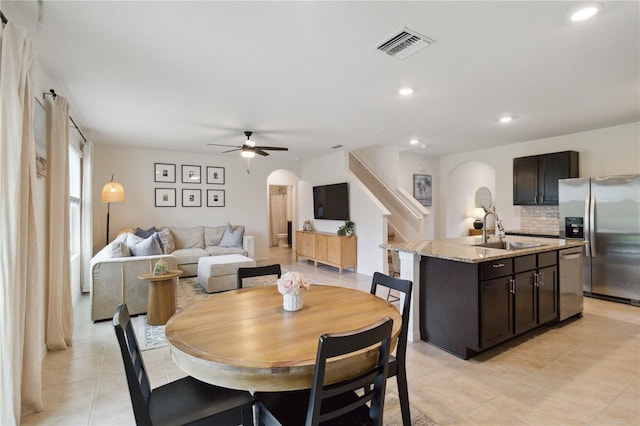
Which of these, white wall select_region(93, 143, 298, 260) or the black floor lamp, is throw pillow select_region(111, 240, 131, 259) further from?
white wall select_region(93, 143, 298, 260)

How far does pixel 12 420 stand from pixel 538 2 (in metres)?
3.92

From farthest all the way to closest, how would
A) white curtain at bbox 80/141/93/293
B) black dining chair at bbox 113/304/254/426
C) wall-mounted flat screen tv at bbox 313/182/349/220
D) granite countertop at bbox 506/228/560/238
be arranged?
wall-mounted flat screen tv at bbox 313/182/349/220
granite countertop at bbox 506/228/560/238
white curtain at bbox 80/141/93/293
black dining chair at bbox 113/304/254/426

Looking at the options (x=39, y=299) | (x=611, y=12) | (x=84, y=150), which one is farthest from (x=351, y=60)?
(x=84, y=150)

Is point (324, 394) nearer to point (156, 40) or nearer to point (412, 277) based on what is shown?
point (412, 277)

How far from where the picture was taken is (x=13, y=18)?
6.89ft

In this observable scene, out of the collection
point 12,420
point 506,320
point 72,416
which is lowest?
point 72,416

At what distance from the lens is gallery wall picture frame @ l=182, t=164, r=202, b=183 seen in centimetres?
704

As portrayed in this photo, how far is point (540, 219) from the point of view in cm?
589

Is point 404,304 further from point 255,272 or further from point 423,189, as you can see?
point 423,189

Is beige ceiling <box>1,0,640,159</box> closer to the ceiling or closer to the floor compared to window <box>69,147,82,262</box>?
closer to the ceiling

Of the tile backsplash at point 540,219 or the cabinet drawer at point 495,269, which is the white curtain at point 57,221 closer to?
the cabinet drawer at point 495,269

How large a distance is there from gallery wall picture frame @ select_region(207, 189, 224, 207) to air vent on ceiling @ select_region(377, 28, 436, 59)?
572cm

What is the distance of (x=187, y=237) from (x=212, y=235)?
0.52 metres

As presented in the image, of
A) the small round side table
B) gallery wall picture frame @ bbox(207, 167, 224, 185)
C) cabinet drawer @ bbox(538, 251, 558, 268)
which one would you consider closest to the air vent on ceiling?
cabinet drawer @ bbox(538, 251, 558, 268)
